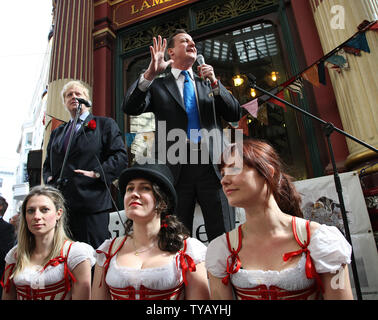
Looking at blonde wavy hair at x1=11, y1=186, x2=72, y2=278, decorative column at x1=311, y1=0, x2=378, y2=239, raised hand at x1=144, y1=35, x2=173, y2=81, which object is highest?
decorative column at x1=311, y1=0, x2=378, y2=239

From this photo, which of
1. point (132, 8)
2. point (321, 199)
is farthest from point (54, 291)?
point (132, 8)

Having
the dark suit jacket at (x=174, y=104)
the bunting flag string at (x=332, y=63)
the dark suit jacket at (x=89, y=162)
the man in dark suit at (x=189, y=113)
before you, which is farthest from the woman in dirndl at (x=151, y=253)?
the bunting flag string at (x=332, y=63)

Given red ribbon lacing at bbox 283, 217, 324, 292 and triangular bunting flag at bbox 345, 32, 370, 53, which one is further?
triangular bunting flag at bbox 345, 32, 370, 53

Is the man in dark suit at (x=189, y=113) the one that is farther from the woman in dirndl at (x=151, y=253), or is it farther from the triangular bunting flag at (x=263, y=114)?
the triangular bunting flag at (x=263, y=114)

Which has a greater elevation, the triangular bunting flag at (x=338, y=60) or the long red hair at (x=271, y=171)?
the triangular bunting flag at (x=338, y=60)

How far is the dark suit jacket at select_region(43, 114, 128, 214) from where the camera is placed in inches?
84.8

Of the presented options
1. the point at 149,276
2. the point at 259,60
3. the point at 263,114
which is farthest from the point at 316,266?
the point at 259,60

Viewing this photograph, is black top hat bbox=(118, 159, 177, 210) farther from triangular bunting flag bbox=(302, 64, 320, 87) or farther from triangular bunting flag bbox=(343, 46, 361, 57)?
triangular bunting flag bbox=(343, 46, 361, 57)

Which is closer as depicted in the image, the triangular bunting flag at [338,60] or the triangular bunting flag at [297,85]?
the triangular bunting flag at [338,60]

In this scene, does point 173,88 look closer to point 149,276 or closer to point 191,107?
point 191,107

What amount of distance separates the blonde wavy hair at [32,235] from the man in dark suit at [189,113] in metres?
0.76

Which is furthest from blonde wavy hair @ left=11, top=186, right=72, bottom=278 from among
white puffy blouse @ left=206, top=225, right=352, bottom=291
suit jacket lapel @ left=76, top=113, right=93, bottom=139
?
white puffy blouse @ left=206, top=225, right=352, bottom=291

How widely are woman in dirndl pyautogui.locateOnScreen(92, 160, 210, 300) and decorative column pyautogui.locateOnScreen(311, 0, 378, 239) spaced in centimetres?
247

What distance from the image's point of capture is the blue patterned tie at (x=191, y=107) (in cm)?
201
